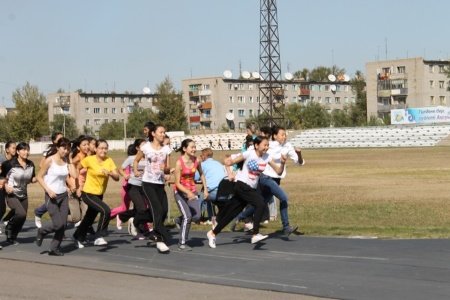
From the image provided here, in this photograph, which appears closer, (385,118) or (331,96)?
(385,118)

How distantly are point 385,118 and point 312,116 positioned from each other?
12.3 m

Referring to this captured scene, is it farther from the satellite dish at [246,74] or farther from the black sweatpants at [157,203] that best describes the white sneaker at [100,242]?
the satellite dish at [246,74]

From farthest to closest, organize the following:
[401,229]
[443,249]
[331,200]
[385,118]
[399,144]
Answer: [385,118] → [399,144] → [331,200] → [401,229] → [443,249]

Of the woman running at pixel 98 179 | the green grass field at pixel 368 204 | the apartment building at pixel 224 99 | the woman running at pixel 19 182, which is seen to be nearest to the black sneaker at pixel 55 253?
the woman running at pixel 98 179

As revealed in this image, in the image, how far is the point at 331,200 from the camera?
73.9ft

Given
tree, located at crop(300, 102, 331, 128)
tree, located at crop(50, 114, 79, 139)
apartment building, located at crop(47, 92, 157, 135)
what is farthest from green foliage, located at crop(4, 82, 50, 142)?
apartment building, located at crop(47, 92, 157, 135)

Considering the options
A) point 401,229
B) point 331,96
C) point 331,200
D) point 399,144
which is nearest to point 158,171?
point 401,229

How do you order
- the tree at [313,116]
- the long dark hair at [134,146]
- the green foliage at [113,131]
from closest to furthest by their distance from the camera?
the long dark hair at [134,146]
the tree at [313,116]
the green foliage at [113,131]

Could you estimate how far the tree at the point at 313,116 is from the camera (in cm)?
14312

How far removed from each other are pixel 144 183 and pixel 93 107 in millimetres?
173586

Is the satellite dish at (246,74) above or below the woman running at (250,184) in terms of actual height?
above

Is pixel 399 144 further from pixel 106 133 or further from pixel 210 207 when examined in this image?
pixel 210 207

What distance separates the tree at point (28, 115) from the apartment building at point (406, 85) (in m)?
70.9

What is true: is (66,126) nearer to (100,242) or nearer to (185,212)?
(100,242)
